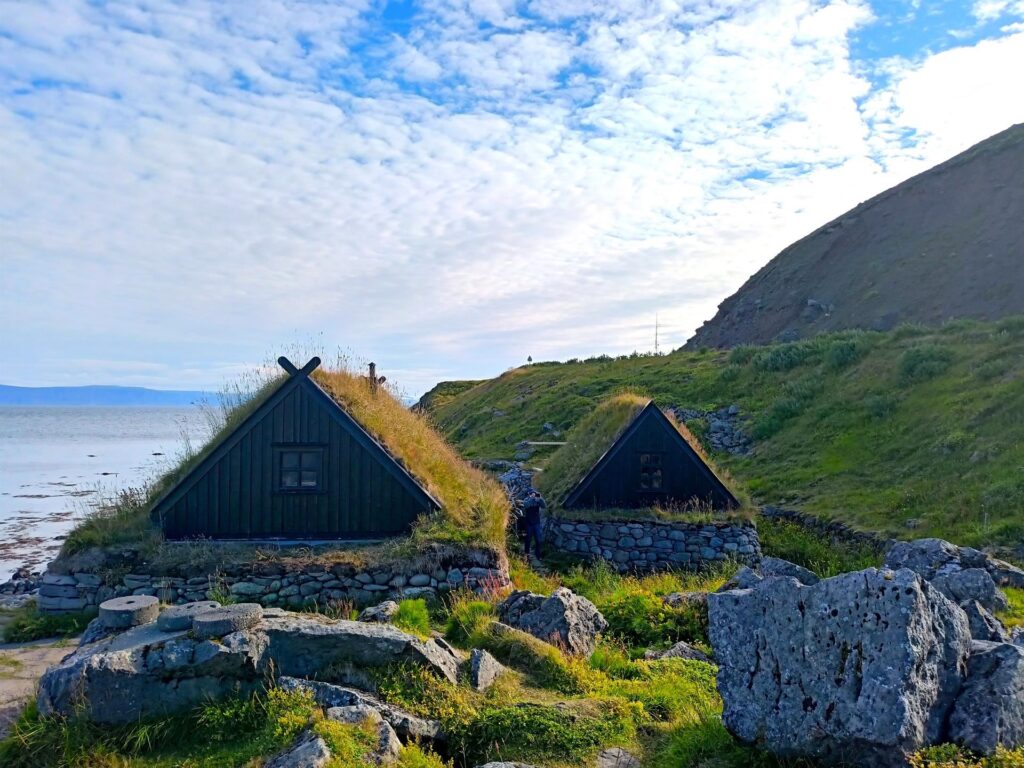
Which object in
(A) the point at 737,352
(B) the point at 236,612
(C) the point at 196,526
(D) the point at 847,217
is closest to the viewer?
(B) the point at 236,612

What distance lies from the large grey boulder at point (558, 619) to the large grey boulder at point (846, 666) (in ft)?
11.6

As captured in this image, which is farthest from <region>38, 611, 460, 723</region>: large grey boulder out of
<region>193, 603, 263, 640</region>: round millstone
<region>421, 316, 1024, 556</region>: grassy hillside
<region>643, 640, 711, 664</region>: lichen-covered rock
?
<region>421, 316, 1024, 556</region>: grassy hillside

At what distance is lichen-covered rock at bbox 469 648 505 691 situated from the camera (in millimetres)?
8234

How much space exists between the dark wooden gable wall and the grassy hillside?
6092 millimetres

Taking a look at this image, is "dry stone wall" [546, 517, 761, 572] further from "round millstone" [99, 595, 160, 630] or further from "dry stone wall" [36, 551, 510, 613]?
"round millstone" [99, 595, 160, 630]

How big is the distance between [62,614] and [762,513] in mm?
22190

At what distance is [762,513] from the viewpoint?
88.5ft

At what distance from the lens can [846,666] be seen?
19.5ft

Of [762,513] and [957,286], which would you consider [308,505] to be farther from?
[957,286]

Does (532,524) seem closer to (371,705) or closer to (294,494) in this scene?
(294,494)

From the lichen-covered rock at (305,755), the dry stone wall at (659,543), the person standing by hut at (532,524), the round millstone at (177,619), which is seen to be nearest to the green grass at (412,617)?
the round millstone at (177,619)

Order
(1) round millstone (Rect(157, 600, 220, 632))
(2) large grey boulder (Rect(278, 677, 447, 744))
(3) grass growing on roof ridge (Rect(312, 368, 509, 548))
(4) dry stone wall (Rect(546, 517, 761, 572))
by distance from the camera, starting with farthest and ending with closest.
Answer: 1. (4) dry stone wall (Rect(546, 517, 761, 572))
2. (3) grass growing on roof ridge (Rect(312, 368, 509, 548))
3. (1) round millstone (Rect(157, 600, 220, 632))
4. (2) large grey boulder (Rect(278, 677, 447, 744))

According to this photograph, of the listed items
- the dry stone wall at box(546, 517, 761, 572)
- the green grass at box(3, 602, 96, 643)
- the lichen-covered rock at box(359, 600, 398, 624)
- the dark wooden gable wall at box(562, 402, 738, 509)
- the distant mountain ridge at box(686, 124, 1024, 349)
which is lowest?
the green grass at box(3, 602, 96, 643)

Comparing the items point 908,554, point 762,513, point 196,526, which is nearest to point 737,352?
point 762,513
